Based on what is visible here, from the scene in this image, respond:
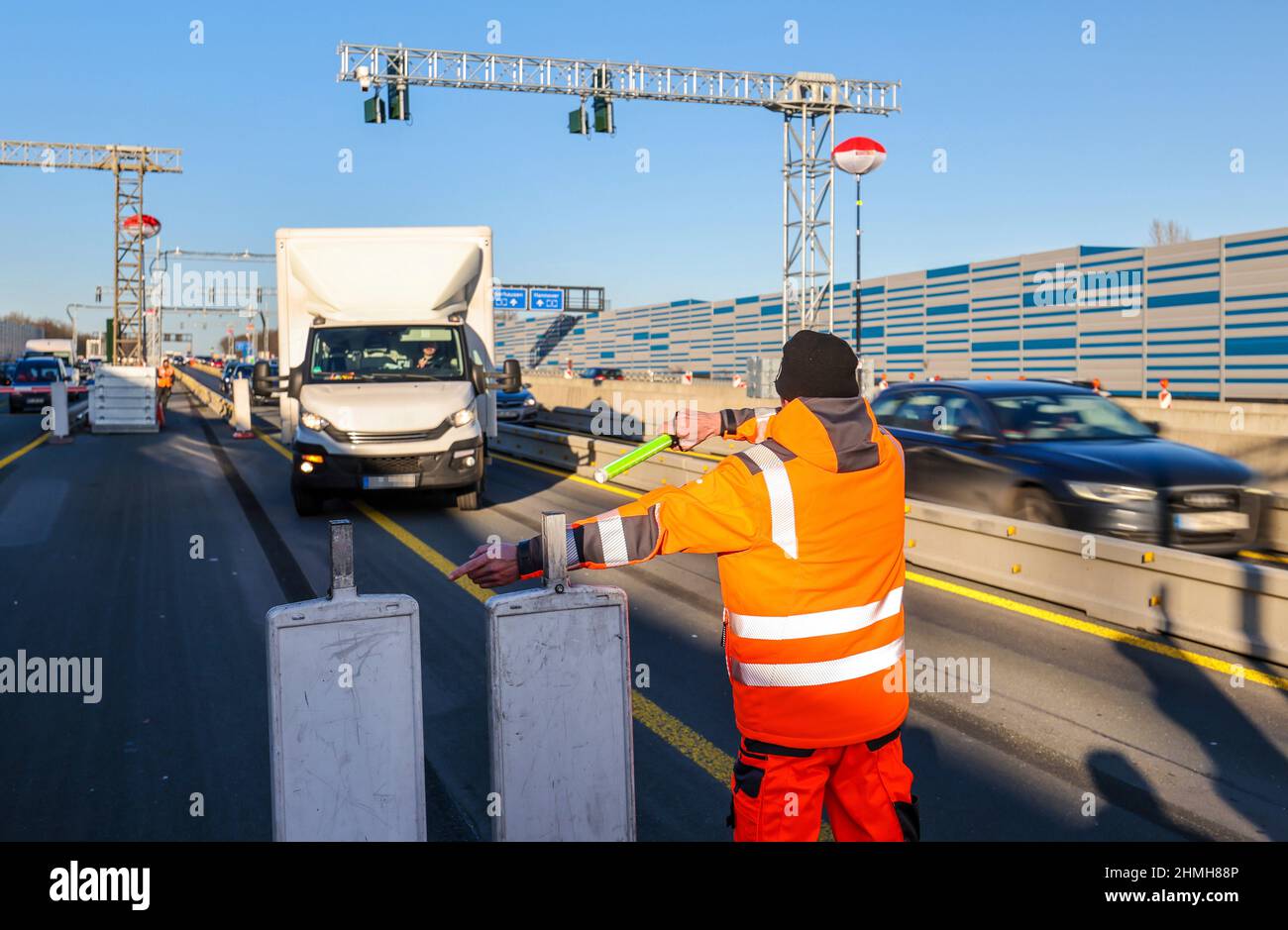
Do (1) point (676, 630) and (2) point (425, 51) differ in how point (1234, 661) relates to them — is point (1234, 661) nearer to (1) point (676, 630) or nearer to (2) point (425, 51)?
(1) point (676, 630)

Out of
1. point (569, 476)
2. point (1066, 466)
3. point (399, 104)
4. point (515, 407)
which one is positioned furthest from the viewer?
point (515, 407)

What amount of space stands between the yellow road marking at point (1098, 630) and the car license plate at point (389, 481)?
5.75 meters

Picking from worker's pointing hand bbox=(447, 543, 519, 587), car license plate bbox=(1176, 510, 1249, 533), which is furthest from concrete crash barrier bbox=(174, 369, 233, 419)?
worker's pointing hand bbox=(447, 543, 519, 587)

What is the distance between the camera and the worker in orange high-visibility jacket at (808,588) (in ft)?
9.64

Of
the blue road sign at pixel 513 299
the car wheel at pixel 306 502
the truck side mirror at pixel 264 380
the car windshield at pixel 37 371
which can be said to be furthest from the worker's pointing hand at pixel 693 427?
the blue road sign at pixel 513 299

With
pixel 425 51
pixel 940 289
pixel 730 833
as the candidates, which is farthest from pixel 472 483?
pixel 940 289

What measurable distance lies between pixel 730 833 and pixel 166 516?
422 inches

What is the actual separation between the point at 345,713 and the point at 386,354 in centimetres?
1082

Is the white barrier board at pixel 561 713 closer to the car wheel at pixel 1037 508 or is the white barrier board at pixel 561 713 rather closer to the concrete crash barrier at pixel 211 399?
the car wheel at pixel 1037 508

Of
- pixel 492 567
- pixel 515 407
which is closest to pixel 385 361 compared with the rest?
pixel 492 567

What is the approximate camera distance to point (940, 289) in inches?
1519

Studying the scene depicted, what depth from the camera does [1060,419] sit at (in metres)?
10.7

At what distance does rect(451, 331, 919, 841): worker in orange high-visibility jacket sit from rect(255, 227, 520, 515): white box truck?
10209 mm

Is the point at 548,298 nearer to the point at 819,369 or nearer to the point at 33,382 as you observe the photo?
the point at 33,382
